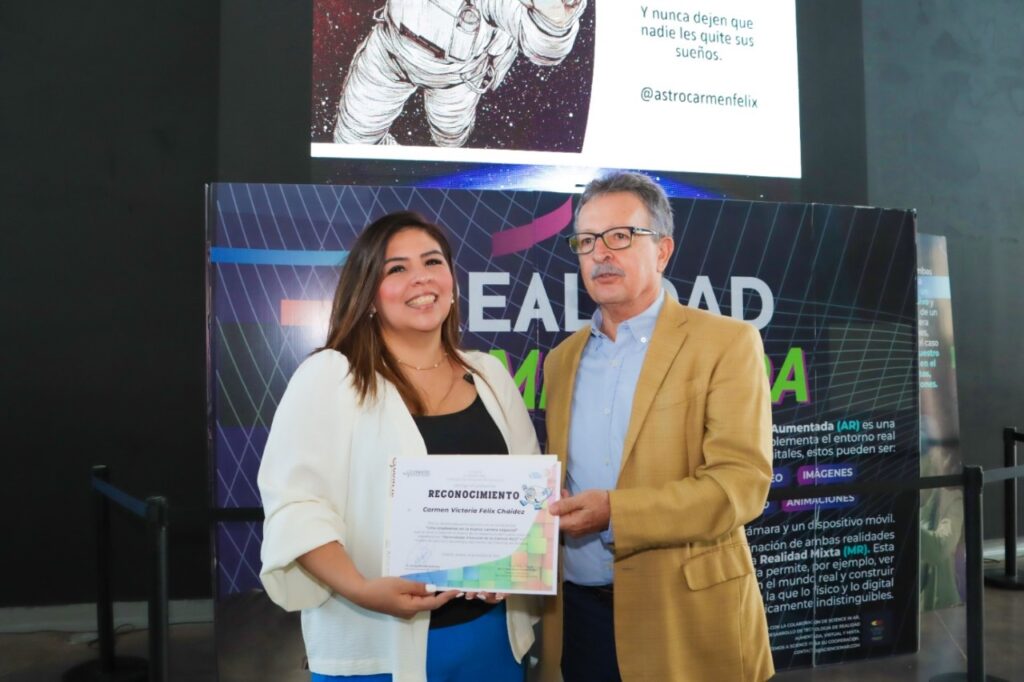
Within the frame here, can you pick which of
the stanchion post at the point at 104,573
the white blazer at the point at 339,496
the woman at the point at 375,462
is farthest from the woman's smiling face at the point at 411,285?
the stanchion post at the point at 104,573

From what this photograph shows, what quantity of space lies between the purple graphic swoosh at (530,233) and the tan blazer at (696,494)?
1795 millimetres

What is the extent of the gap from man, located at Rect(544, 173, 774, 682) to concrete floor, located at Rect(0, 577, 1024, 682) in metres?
1.88

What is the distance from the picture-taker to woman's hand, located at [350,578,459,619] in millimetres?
1585

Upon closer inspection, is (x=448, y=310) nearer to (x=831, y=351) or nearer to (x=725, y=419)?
(x=725, y=419)

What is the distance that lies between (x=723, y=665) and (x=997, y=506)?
17.1 ft

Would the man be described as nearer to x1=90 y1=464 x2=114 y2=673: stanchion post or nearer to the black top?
the black top

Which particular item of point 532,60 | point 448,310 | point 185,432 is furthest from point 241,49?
point 448,310

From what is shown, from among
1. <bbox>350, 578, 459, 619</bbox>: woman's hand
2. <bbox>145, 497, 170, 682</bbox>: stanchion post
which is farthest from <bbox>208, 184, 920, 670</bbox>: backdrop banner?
<bbox>350, 578, 459, 619</bbox>: woman's hand

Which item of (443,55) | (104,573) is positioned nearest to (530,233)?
(443,55)

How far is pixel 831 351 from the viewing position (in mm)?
3938

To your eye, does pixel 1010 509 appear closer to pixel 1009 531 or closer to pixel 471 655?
pixel 1009 531

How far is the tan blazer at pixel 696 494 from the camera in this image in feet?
5.95

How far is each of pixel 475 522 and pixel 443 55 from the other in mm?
3372

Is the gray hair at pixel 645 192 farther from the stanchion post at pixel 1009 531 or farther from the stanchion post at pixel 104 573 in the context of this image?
the stanchion post at pixel 1009 531
